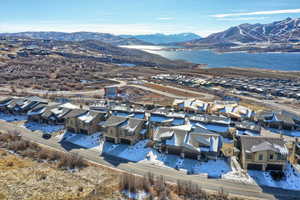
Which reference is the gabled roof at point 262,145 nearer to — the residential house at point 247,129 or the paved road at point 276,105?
the residential house at point 247,129

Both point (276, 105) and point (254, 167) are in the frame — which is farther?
point (276, 105)

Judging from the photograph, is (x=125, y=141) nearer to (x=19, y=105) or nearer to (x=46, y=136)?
(x=46, y=136)

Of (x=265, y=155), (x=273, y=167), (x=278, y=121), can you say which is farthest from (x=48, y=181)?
(x=278, y=121)

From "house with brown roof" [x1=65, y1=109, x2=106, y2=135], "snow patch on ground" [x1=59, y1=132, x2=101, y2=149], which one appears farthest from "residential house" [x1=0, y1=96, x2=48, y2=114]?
"snow patch on ground" [x1=59, y1=132, x2=101, y2=149]

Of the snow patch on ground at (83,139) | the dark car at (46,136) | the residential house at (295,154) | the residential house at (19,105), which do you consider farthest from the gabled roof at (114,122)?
the residential house at (295,154)

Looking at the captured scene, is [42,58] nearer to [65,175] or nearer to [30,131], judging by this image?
[30,131]

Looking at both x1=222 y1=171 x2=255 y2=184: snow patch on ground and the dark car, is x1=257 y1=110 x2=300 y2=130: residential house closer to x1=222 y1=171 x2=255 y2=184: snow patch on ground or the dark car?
x1=222 y1=171 x2=255 y2=184: snow patch on ground

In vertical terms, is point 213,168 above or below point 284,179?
below
